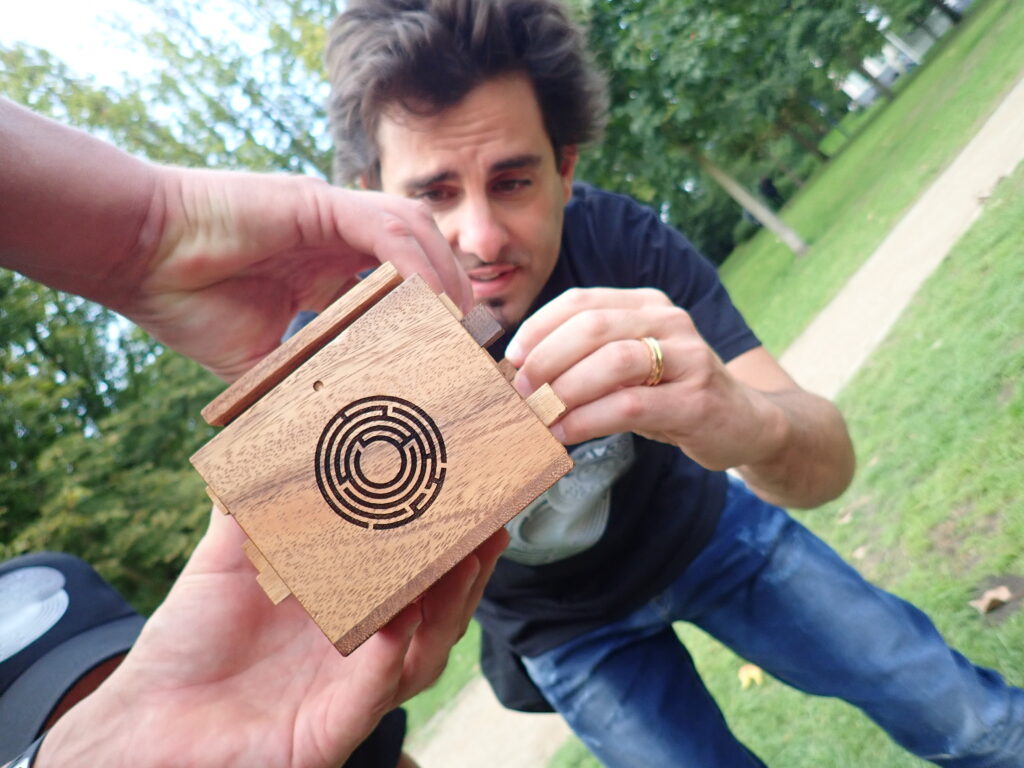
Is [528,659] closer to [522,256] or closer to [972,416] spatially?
[522,256]

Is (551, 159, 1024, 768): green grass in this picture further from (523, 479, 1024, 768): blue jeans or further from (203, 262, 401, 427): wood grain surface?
(203, 262, 401, 427): wood grain surface

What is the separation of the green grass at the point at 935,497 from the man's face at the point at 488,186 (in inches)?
88.1

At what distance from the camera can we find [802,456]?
2240 mm

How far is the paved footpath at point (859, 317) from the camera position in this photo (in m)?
4.77

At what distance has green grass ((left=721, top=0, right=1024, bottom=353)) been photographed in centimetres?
988

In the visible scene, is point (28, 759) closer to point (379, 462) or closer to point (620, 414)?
point (379, 462)

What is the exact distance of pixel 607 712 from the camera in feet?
7.99

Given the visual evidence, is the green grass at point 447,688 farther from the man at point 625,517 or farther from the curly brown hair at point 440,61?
the curly brown hair at point 440,61

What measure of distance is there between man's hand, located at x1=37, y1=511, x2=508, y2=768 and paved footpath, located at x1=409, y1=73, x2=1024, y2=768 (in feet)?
10.4

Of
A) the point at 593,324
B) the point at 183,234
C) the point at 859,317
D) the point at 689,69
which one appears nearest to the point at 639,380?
the point at 593,324

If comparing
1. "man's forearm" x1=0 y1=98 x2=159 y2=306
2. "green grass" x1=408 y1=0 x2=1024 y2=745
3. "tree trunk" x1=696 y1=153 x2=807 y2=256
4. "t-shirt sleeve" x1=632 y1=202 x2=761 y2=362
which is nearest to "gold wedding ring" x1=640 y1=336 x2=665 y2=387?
"t-shirt sleeve" x1=632 y1=202 x2=761 y2=362

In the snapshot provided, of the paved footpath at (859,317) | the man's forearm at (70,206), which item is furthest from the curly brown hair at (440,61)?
the paved footpath at (859,317)

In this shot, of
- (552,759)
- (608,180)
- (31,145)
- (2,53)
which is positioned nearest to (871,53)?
(608,180)

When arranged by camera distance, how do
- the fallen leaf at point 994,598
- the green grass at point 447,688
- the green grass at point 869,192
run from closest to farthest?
the fallen leaf at point 994,598 < the green grass at point 447,688 < the green grass at point 869,192
